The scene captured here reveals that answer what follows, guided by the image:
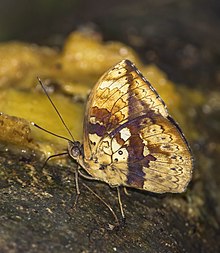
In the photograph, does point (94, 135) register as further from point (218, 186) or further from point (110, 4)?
point (110, 4)

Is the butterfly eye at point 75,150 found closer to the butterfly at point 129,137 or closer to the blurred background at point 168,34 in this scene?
the butterfly at point 129,137

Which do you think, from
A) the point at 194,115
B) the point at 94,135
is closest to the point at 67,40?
the point at 194,115

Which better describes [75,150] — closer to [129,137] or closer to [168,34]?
[129,137]

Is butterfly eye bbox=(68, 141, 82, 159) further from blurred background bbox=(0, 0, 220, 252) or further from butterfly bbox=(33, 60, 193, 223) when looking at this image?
blurred background bbox=(0, 0, 220, 252)

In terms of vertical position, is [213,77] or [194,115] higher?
[213,77]

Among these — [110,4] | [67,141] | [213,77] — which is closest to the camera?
[67,141]

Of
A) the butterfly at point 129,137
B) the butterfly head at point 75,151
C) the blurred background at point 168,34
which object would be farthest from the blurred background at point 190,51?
the butterfly head at point 75,151

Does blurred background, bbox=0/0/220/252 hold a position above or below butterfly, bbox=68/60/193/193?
above

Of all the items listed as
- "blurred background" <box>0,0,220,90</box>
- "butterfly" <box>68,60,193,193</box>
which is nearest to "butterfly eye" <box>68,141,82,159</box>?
"butterfly" <box>68,60,193,193</box>

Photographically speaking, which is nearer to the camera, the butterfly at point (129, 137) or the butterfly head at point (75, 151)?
the butterfly at point (129, 137)
